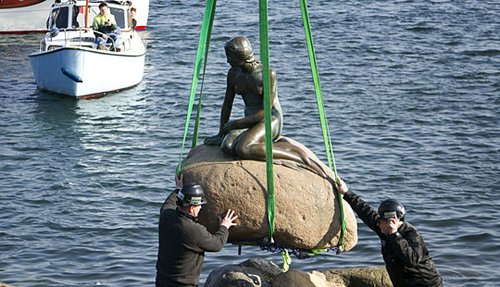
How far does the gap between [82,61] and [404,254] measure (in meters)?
17.3

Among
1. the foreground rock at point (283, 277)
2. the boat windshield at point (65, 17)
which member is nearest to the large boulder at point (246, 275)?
the foreground rock at point (283, 277)

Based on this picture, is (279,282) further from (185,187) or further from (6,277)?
(6,277)

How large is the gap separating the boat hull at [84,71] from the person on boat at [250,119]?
16.0 meters

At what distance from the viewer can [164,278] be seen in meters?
10.5

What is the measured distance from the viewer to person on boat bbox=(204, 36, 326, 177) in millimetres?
10633

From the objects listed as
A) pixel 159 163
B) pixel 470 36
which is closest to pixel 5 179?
pixel 159 163

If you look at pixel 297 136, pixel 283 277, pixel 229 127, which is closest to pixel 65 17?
pixel 297 136

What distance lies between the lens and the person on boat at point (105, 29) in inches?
1074

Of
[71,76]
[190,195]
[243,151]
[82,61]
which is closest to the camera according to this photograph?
Result: [190,195]

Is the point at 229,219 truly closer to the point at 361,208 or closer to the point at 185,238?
the point at 185,238

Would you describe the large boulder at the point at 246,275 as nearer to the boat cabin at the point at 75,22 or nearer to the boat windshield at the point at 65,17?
the boat cabin at the point at 75,22

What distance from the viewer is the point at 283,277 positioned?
11.8m

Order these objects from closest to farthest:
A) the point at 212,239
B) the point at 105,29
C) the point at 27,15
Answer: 1. the point at 212,239
2. the point at 105,29
3. the point at 27,15

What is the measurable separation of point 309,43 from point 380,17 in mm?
24715
